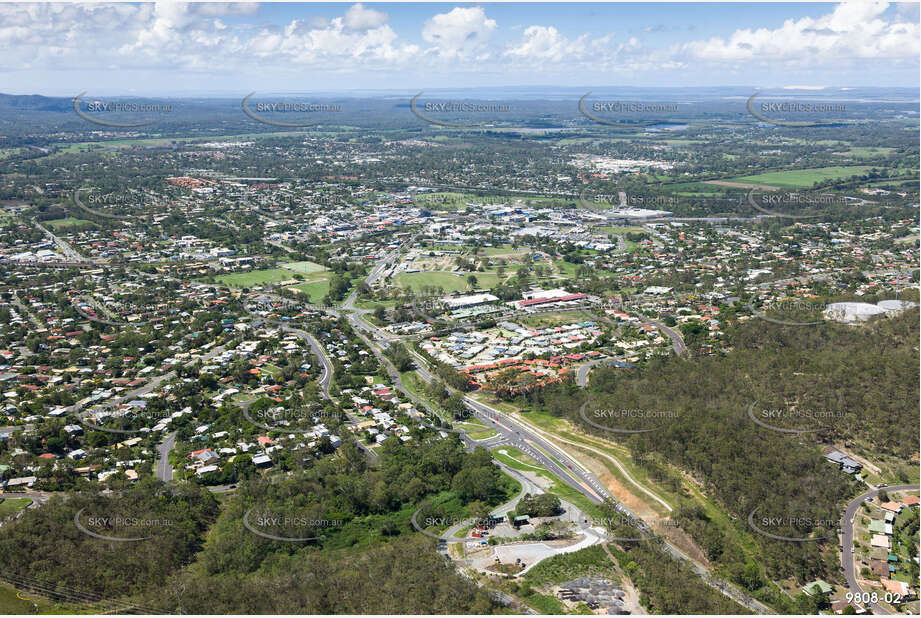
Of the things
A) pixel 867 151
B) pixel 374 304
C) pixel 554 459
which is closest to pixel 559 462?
pixel 554 459

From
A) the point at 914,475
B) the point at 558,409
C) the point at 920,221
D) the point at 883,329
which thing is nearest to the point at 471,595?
the point at 558,409

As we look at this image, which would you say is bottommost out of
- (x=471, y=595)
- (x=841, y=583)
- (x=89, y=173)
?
(x=841, y=583)

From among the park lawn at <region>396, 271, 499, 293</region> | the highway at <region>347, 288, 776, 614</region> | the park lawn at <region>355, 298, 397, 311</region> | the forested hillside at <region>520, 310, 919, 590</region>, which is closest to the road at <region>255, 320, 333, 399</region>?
the highway at <region>347, 288, 776, 614</region>

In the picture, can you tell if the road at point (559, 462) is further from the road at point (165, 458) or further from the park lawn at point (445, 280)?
the park lawn at point (445, 280)

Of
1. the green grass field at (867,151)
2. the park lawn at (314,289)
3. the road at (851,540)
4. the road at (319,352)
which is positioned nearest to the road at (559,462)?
the road at (851,540)

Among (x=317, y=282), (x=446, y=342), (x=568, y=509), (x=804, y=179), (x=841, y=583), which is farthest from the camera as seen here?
(x=804, y=179)

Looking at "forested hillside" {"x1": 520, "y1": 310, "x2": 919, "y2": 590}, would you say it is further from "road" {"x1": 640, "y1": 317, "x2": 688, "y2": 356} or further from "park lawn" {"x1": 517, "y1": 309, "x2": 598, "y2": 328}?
"park lawn" {"x1": 517, "y1": 309, "x2": 598, "y2": 328}

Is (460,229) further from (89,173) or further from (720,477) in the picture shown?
(89,173)
